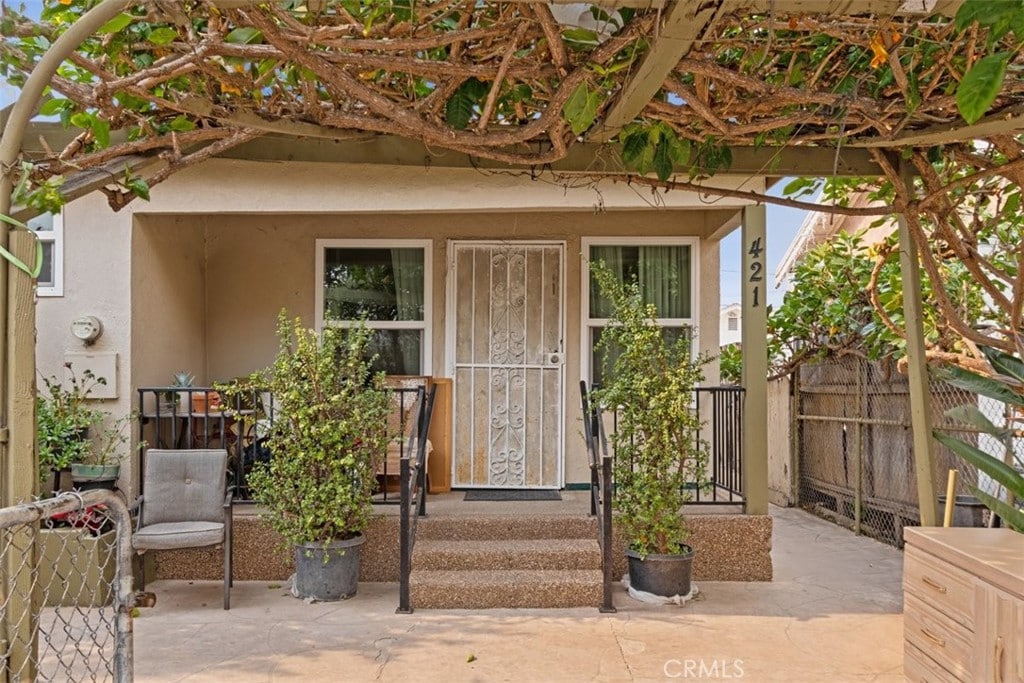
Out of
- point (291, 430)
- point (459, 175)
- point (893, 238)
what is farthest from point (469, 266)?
point (893, 238)

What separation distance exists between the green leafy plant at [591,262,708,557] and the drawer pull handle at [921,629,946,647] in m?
2.01

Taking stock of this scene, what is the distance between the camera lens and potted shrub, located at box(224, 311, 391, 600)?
439 centimetres

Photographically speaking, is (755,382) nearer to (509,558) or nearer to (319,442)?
(509,558)

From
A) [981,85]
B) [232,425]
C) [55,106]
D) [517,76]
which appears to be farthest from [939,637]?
[232,425]

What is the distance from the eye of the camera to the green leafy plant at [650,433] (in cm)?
443

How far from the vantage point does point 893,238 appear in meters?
4.90

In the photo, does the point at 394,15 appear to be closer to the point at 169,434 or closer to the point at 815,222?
the point at 169,434

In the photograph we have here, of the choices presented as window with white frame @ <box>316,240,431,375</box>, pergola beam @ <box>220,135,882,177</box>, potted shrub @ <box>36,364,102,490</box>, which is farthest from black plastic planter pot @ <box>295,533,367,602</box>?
pergola beam @ <box>220,135,882,177</box>

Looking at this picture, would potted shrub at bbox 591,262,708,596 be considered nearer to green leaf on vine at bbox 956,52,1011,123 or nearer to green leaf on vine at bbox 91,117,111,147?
green leaf on vine at bbox 956,52,1011,123

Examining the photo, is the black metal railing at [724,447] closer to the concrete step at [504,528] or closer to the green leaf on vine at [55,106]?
the concrete step at [504,528]

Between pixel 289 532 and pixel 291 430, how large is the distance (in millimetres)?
621

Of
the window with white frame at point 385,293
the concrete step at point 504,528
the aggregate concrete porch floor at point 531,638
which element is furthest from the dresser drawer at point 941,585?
the window with white frame at point 385,293

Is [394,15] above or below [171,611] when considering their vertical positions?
above

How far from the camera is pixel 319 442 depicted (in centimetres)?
446
